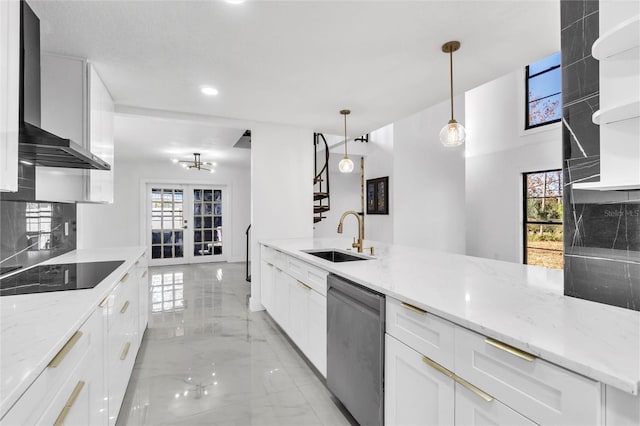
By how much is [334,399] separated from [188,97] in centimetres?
293

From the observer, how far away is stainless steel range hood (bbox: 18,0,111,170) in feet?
4.80

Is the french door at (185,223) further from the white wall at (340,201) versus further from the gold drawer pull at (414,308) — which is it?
the gold drawer pull at (414,308)

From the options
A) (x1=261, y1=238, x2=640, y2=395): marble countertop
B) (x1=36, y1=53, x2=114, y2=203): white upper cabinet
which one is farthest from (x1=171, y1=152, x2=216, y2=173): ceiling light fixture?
(x1=261, y1=238, x2=640, y2=395): marble countertop

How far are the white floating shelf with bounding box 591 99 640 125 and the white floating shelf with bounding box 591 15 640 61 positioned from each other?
8.5 inches

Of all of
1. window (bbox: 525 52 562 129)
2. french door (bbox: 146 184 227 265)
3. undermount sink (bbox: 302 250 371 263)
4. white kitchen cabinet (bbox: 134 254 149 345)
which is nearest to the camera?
white kitchen cabinet (bbox: 134 254 149 345)

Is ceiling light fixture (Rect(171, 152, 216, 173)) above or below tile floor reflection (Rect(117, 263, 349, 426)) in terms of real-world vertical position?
above

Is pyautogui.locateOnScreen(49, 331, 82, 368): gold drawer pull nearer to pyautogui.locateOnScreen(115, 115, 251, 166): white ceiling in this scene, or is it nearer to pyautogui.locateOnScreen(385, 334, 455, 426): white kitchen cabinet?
pyautogui.locateOnScreen(385, 334, 455, 426): white kitchen cabinet

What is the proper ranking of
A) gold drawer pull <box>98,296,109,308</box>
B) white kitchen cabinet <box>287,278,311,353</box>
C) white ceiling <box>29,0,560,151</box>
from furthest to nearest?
white kitchen cabinet <box>287,278,311,353</box> → white ceiling <box>29,0,560,151</box> → gold drawer pull <box>98,296,109,308</box>

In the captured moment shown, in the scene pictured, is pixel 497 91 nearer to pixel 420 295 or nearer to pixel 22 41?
pixel 420 295

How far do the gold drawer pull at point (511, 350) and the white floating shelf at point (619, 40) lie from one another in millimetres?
1027

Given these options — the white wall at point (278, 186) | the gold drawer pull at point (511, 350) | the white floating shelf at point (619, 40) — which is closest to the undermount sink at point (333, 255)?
the white wall at point (278, 186)

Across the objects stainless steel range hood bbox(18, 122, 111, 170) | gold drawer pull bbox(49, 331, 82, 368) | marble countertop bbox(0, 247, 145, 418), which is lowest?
gold drawer pull bbox(49, 331, 82, 368)

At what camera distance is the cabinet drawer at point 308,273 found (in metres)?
2.10

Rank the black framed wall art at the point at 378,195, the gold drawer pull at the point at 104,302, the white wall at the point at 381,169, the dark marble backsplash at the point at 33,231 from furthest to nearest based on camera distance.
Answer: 1. the black framed wall art at the point at 378,195
2. the white wall at the point at 381,169
3. the dark marble backsplash at the point at 33,231
4. the gold drawer pull at the point at 104,302
